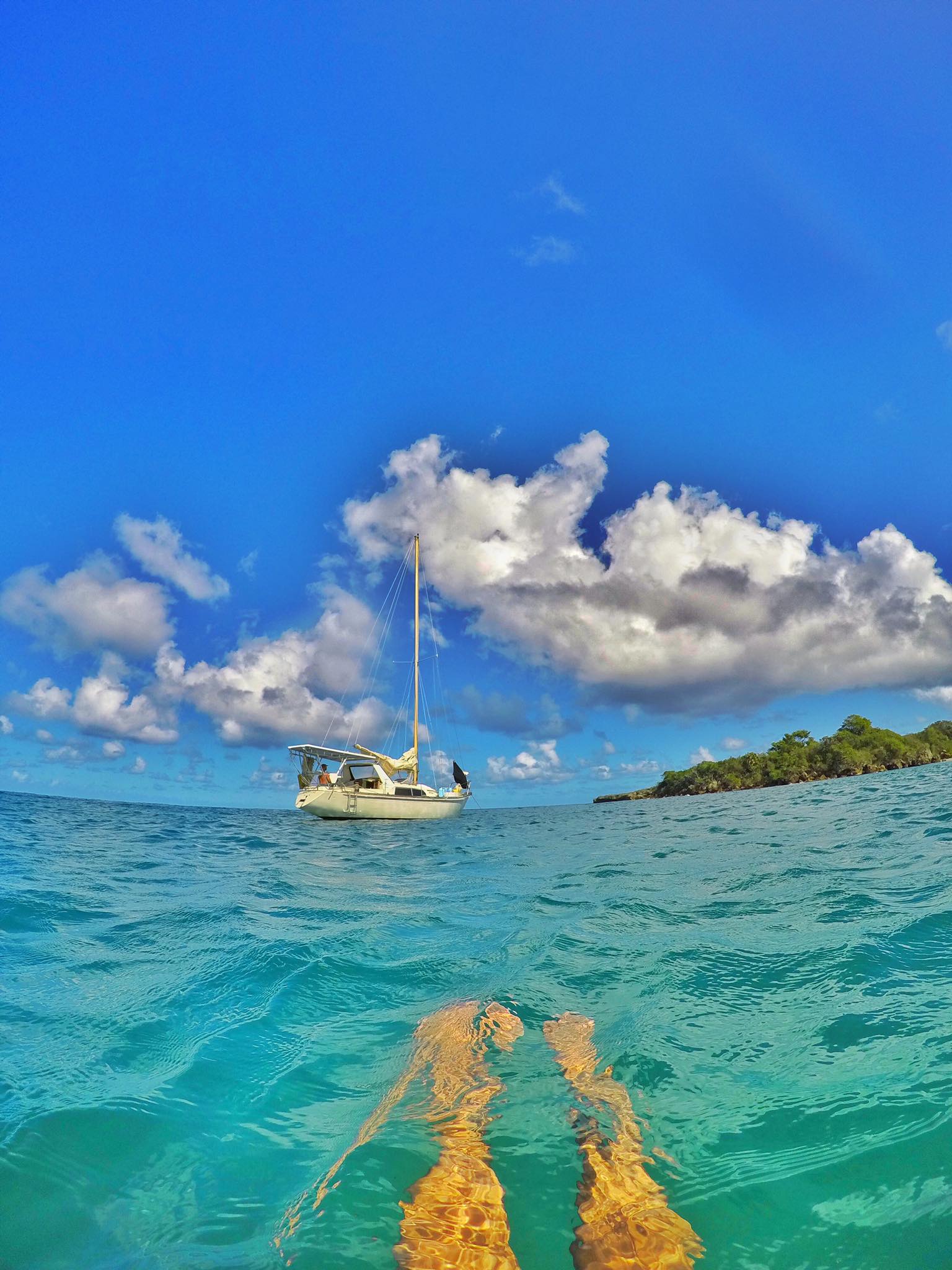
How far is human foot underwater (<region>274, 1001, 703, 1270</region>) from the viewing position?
2326mm

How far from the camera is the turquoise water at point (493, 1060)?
249 centimetres

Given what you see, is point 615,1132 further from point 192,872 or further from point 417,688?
point 417,688

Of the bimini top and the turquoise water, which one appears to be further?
the bimini top

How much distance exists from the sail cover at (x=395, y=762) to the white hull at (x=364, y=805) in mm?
2051

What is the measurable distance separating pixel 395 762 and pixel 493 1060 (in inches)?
1502

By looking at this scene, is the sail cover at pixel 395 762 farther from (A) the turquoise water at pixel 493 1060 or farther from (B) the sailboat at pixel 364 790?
(A) the turquoise water at pixel 493 1060

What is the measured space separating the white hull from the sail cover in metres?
2.05

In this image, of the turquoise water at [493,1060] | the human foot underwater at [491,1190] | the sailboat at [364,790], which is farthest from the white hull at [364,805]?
the human foot underwater at [491,1190]

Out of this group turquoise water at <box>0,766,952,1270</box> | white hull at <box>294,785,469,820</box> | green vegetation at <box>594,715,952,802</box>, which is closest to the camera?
turquoise water at <box>0,766,952,1270</box>

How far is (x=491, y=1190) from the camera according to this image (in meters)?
2.70

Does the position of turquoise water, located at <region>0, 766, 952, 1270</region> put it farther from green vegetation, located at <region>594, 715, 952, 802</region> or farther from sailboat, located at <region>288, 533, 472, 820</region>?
green vegetation, located at <region>594, 715, 952, 802</region>

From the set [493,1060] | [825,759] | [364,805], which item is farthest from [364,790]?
[825,759]

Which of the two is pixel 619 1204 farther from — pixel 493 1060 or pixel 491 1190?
pixel 493 1060

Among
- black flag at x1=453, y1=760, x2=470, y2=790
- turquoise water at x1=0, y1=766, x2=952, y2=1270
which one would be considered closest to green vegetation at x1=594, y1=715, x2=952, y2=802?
black flag at x1=453, y1=760, x2=470, y2=790
